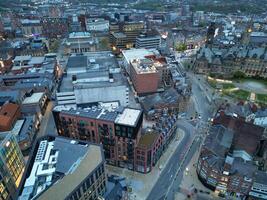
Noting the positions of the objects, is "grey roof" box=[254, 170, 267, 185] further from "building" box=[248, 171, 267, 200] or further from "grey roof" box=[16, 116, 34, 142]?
"grey roof" box=[16, 116, 34, 142]

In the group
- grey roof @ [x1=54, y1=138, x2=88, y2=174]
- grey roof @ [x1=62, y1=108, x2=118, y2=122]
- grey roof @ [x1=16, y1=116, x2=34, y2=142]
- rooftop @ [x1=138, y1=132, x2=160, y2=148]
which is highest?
grey roof @ [x1=54, y1=138, x2=88, y2=174]

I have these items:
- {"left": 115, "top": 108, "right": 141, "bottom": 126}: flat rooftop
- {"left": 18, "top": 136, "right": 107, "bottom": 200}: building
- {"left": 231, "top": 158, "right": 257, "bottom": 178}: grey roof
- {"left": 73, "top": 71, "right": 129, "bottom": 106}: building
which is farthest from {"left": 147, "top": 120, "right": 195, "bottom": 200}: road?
{"left": 73, "top": 71, "right": 129, "bottom": 106}: building

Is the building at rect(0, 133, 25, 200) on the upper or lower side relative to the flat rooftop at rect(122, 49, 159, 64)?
lower

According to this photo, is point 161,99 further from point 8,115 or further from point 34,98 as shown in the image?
point 8,115

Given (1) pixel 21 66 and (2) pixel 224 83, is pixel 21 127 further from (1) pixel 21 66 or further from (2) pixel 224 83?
(2) pixel 224 83

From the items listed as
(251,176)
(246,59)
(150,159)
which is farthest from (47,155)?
(246,59)

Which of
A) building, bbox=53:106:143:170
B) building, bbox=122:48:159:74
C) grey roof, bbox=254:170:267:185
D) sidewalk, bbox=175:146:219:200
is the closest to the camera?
grey roof, bbox=254:170:267:185

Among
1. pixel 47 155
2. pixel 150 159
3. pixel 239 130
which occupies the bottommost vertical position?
pixel 150 159
